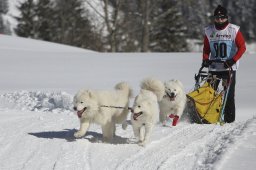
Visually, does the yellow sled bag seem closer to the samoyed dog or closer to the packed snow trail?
the samoyed dog

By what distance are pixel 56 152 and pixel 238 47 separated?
3.66 meters

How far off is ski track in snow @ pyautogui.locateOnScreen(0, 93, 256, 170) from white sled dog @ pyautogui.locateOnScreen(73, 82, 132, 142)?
0.68 feet

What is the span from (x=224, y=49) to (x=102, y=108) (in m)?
2.81

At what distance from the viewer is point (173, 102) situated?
756 centimetres

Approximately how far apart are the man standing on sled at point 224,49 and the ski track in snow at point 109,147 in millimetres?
859

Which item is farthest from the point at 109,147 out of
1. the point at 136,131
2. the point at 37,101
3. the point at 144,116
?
the point at 37,101

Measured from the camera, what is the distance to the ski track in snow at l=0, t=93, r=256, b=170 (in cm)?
502

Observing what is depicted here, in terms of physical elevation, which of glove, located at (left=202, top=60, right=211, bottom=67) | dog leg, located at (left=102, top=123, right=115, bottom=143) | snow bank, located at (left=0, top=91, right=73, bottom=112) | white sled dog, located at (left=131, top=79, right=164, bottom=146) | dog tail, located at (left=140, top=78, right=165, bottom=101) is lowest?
snow bank, located at (left=0, top=91, right=73, bottom=112)

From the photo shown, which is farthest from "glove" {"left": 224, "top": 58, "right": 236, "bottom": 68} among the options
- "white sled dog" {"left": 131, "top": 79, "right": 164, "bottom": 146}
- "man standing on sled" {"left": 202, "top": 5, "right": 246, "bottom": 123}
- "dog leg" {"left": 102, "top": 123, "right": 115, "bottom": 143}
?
"dog leg" {"left": 102, "top": 123, "right": 115, "bottom": 143}

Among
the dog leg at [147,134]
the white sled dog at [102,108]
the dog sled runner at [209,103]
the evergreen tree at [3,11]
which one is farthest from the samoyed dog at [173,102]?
the evergreen tree at [3,11]

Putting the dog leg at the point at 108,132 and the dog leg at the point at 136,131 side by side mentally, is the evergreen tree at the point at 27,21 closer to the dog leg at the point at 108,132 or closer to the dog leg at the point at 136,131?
the dog leg at the point at 108,132

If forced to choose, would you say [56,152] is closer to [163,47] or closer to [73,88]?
[73,88]

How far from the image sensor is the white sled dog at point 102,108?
19.0 feet

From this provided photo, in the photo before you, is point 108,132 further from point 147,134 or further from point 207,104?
point 207,104
